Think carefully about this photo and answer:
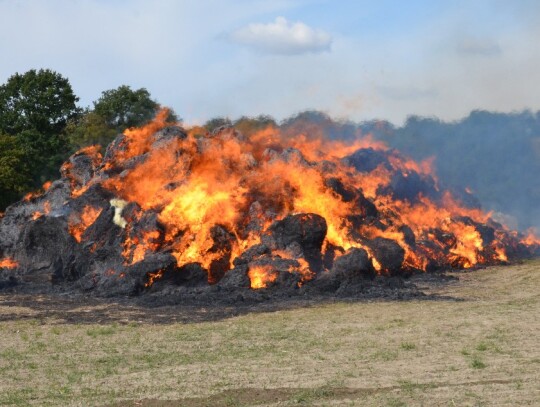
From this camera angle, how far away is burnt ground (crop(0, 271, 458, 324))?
33875 mm

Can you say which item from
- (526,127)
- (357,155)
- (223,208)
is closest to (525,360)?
(223,208)

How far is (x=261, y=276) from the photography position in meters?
40.4

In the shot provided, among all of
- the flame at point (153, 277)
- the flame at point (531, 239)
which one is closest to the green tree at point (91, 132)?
the flame at point (153, 277)

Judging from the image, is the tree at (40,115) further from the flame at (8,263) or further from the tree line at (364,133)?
the flame at (8,263)

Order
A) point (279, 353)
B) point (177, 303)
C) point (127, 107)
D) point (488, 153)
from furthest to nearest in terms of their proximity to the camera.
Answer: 1. point (488, 153)
2. point (127, 107)
3. point (177, 303)
4. point (279, 353)

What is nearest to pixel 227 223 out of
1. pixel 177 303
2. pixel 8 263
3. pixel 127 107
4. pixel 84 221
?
pixel 177 303

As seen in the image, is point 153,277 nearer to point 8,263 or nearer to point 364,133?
point 8,263

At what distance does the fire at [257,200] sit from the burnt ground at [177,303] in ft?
8.10

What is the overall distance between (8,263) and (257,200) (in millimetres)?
16163

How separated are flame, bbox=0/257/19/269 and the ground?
11721 millimetres

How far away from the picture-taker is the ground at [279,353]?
62.6 ft

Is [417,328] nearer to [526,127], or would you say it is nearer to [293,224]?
[293,224]

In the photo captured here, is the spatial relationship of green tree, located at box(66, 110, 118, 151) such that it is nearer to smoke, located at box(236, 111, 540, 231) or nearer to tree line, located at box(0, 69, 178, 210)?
tree line, located at box(0, 69, 178, 210)

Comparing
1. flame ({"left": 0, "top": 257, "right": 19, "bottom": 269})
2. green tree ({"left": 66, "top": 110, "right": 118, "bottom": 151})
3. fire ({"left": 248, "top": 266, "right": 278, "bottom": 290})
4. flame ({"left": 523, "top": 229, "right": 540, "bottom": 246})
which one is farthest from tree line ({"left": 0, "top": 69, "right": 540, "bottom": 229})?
fire ({"left": 248, "top": 266, "right": 278, "bottom": 290})
